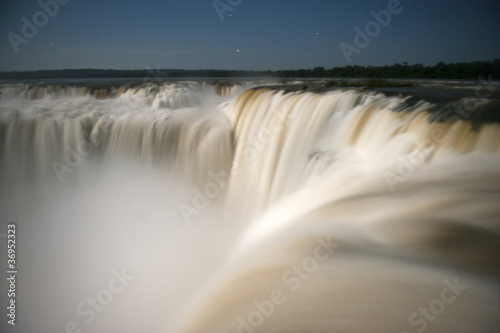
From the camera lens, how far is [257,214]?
5.36 m

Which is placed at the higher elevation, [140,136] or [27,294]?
[140,136]

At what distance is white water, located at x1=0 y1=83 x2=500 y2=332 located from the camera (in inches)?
70.1

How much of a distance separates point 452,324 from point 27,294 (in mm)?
5416

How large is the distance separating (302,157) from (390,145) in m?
1.60

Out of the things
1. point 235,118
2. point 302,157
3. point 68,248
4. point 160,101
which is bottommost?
point 68,248

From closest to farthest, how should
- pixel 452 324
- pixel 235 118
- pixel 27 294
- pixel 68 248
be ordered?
pixel 452 324
pixel 27 294
pixel 68 248
pixel 235 118

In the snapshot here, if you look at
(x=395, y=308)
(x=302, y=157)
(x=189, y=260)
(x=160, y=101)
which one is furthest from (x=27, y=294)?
(x=160, y=101)

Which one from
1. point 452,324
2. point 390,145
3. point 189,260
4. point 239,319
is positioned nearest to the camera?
point 452,324

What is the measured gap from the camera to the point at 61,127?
27.7 feet

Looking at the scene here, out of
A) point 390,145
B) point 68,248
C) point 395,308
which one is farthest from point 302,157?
point 68,248

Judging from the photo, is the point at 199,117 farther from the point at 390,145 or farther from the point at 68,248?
the point at 390,145

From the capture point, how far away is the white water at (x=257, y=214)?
1780 millimetres

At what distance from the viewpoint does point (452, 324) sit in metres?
1.44

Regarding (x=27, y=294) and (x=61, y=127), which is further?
(x=61, y=127)
